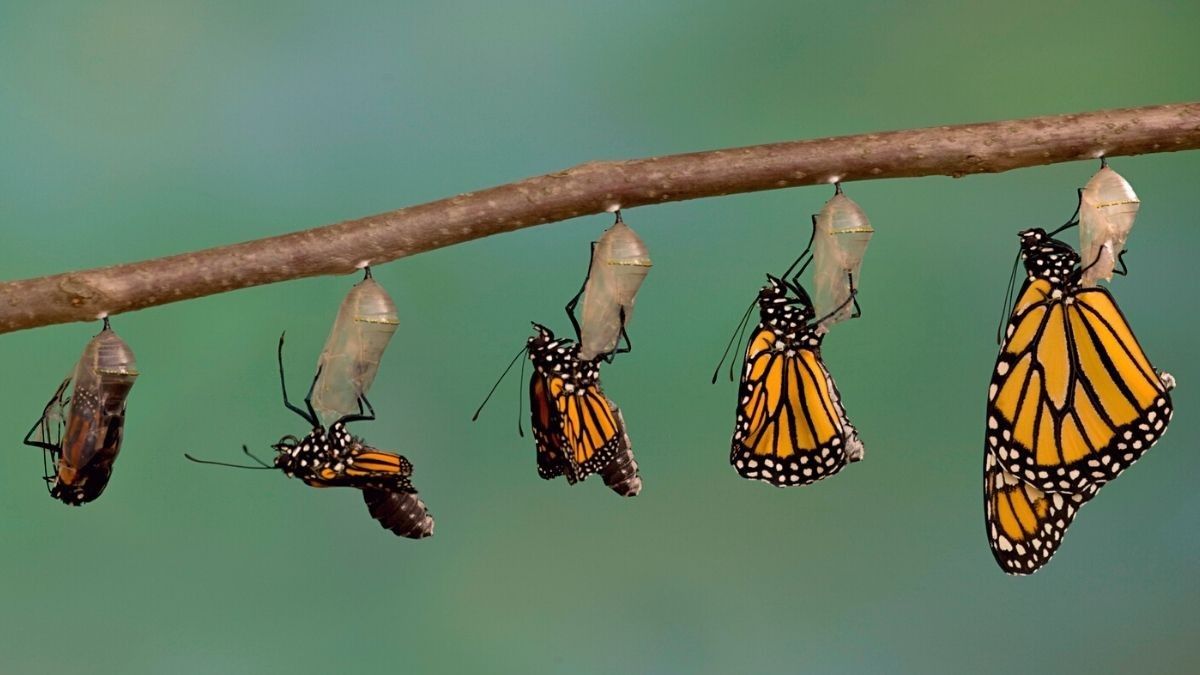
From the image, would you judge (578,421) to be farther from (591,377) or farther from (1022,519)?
(1022,519)

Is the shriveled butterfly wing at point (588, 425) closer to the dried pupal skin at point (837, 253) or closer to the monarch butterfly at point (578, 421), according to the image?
the monarch butterfly at point (578, 421)

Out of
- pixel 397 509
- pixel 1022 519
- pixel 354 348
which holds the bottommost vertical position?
pixel 1022 519

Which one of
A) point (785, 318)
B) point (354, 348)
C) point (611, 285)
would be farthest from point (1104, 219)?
point (354, 348)

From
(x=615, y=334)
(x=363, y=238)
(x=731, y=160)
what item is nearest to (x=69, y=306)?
(x=363, y=238)

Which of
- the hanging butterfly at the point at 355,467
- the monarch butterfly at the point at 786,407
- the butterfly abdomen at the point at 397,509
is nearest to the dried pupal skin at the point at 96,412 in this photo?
the hanging butterfly at the point at 355,467

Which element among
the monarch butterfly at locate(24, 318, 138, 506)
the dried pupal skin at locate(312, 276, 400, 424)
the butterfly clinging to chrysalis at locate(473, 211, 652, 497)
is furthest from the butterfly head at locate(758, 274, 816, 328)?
the monarch butterfly at locate(24, 318, 138, 506)

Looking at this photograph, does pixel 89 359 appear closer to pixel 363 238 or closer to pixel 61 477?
pixel 61 477

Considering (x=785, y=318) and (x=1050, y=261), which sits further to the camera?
(x=785, y=318)
